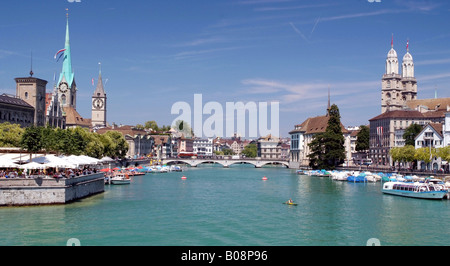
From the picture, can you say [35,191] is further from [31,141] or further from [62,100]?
[62,100]

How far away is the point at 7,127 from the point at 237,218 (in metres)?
37.0

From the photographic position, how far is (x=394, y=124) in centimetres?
10706

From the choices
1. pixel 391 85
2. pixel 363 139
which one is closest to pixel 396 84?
pixel 391 85

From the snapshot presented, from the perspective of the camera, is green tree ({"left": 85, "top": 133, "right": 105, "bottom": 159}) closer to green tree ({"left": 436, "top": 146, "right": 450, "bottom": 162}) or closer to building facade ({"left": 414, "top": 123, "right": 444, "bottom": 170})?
green tree ({"left": 436, "top": 146, "right": 450, "bottom": 162})

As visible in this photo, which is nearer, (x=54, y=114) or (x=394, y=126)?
(x=54, y=114)

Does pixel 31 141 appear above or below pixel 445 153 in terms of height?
above

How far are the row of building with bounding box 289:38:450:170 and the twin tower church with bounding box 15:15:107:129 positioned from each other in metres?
61.1

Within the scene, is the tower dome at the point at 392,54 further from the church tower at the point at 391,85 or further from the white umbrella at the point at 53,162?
the white umbrella at the point at 53,162

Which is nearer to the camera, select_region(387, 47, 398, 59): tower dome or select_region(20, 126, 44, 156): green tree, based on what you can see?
select_region(20, 126, 44, 156): green tree

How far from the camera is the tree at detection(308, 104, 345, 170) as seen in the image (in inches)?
3735

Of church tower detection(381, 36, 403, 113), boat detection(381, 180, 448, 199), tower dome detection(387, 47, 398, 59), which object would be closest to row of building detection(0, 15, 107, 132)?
boat detection(381, 180, 448, 199)

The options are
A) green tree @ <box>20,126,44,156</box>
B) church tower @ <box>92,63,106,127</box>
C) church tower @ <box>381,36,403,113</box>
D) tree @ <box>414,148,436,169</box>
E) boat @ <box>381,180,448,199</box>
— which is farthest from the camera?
church tower @ <box>92,63,106,127</box>

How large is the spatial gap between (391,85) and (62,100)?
104 meters
